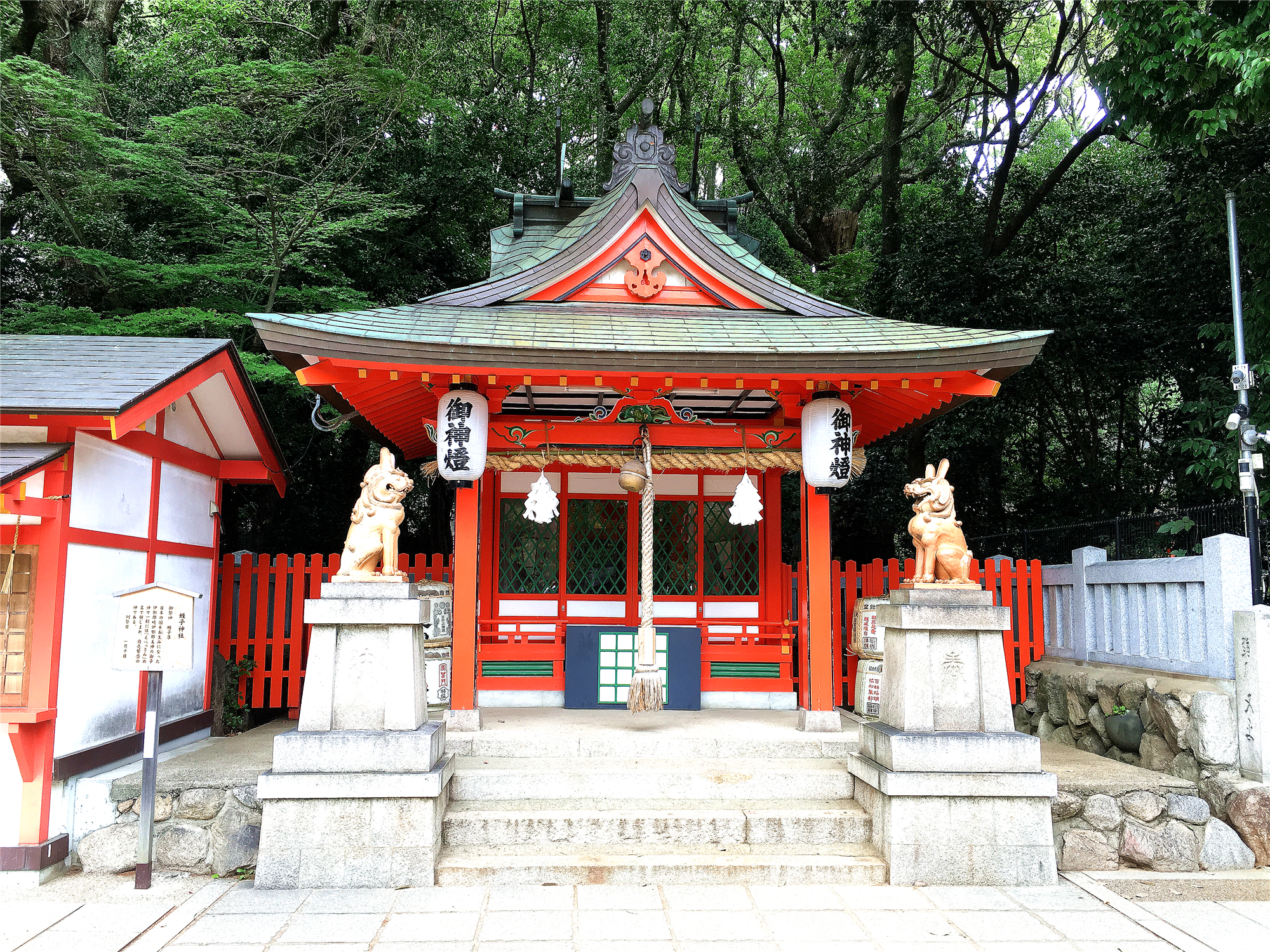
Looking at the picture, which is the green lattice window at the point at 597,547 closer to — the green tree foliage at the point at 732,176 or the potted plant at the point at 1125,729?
the green tree foliage at the point at 732,176

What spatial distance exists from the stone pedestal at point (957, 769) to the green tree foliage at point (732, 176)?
19.2 feet

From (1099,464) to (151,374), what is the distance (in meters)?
15.3

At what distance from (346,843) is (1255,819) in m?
6.58

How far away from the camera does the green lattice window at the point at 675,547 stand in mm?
9594

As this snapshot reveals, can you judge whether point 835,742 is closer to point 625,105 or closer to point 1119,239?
point 1119,239

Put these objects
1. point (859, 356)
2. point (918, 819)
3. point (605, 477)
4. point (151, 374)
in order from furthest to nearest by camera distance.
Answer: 1. point (605, 477)
2. point (859, 356)
3. point (151, 374)
4. point (918, 819)

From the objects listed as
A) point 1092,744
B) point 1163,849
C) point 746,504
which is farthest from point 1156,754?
point 746,504

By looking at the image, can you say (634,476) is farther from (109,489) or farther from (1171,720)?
(1171,720)

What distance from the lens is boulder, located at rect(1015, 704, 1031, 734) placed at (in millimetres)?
9414

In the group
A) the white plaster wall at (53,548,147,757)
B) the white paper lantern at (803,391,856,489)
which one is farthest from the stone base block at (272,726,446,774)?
the white paper lantern at (803,391,856,489)

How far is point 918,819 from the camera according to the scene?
5.72 metres

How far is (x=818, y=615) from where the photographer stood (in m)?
7.86

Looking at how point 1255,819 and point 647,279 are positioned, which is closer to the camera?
point 1255,819

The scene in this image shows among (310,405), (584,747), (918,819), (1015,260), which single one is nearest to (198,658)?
(584,747)
